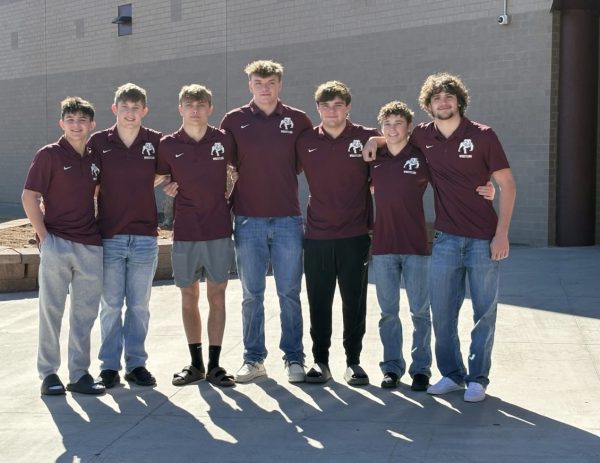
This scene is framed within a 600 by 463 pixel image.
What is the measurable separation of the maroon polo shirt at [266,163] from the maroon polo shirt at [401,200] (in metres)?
0.66

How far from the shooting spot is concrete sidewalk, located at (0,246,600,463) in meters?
5.03

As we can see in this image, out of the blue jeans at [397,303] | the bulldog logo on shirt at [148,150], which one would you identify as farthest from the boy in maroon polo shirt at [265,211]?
the blue jeans at [397,303]

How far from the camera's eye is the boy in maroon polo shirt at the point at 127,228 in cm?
650

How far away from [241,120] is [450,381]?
7.61ft

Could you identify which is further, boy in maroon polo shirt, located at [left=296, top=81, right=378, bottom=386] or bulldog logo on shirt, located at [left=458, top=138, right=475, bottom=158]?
boy in maroon polo shirt, located at [left=296, top=81, right=378, bottom=386]

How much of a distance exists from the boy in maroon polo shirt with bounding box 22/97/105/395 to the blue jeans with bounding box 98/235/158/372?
0.37 ft

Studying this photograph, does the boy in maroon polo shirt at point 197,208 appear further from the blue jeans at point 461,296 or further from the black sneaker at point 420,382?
the blue jeans at point 461,296

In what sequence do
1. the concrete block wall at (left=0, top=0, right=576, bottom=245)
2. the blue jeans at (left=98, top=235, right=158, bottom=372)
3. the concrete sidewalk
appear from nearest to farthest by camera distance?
the concrete sidewalk
the blue jeans at (left=98, top=235, right=158, bottom=372)
the concrete block wall at (left=0, top=0, right=576, bottom=245)

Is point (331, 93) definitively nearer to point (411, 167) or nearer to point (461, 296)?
point (411, 167)

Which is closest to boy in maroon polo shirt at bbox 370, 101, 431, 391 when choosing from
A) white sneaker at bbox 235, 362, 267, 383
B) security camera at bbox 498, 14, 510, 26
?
white sneaker at bbox 235, 362, 267, 383

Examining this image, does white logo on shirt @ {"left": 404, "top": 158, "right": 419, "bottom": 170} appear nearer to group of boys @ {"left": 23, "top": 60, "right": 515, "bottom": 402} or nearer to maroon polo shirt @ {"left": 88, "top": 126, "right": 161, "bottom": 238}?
group of boys @ {"left": 23, "top": 60, "right": 515, "bottom": 402}

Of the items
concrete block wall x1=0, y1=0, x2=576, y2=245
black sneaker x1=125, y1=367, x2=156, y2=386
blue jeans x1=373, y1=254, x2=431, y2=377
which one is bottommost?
black sneaker x1=125, y1=367, x2=156, y2=386

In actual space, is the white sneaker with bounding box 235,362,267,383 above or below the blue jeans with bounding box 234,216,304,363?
below

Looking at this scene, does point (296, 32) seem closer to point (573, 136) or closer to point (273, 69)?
point (573, 136)
